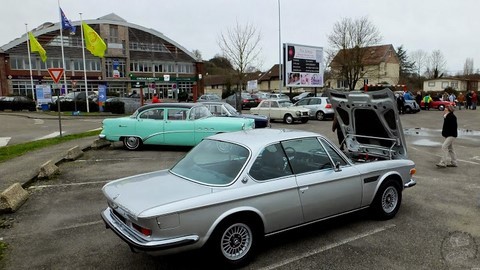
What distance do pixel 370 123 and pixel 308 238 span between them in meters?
2.85

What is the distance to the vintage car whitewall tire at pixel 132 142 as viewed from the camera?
11969 millimetres

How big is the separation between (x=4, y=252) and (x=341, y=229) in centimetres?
429

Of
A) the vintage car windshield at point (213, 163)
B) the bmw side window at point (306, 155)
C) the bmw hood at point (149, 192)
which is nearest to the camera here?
the bmw hood at point (149, 192)

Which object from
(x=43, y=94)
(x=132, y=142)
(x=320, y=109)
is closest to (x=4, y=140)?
(x=132, y=142)

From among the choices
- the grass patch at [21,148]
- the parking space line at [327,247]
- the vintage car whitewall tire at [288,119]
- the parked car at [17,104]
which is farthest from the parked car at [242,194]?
the parked car at [17,104]

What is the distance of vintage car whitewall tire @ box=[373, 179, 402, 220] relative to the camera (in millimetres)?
5367

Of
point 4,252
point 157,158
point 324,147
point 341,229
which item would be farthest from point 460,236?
point 157,158

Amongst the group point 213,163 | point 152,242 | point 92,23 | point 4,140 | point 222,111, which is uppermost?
point 92,23

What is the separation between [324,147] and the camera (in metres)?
5.05

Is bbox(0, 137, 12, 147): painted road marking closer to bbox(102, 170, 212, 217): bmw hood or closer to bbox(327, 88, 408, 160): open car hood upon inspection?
bbox(102, 170, 212, 217): bmw hood

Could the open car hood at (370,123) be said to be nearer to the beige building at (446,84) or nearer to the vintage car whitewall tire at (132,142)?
the vintage car whitewall tire at (132,142)

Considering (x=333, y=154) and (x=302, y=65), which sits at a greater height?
(x=302, y=65)

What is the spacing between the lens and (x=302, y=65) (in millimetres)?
32000

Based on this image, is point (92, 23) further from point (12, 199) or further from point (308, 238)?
point (308, 238)
